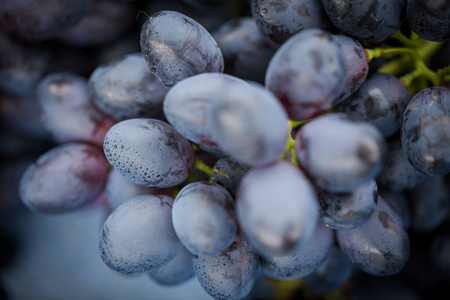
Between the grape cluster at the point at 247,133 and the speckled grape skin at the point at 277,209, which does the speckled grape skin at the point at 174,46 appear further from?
the speckled grape skin at the point at 277,209

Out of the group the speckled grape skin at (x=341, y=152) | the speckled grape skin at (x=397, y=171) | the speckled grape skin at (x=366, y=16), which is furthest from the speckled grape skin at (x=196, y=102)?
the speckled grape skin at (x=397, y=171)

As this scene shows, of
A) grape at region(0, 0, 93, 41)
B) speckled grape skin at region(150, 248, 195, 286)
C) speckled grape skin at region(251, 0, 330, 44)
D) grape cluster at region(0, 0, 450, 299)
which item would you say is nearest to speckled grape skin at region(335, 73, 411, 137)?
grape cluster at region(0, 0, 450, 299)

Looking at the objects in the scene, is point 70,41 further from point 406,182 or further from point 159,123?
point 406,182

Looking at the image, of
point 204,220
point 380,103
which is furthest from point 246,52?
point 204,220

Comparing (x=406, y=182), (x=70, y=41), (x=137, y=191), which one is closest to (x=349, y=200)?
(x=406, y=182)

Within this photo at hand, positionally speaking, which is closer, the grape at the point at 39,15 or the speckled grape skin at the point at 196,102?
the speckled grape skin at the point at 196,102

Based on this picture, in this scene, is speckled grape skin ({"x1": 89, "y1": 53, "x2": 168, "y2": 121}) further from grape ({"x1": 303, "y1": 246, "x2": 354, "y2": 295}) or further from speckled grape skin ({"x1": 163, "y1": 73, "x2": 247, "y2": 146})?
grape ({"x1": 303, "y1": 246, "x2": 354, "y2": 295})
